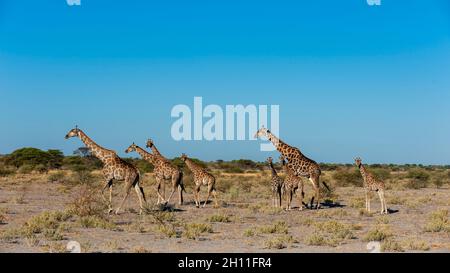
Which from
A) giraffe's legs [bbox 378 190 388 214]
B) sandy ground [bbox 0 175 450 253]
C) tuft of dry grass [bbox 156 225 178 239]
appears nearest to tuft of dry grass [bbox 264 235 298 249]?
sandy ground [bbox 0 175 450 253]

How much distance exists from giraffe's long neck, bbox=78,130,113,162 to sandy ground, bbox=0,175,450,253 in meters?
1.82

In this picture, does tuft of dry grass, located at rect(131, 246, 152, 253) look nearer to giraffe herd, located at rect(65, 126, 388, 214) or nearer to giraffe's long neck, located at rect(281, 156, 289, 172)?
giraffe herd, located at rect(65, 126, 388, 214)

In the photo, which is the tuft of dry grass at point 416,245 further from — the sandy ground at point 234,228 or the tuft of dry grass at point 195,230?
the tuft of dry grass at point 195,230

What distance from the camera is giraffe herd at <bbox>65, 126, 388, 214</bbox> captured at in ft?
54.9

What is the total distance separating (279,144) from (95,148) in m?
6.27

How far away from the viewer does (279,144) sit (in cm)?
2002

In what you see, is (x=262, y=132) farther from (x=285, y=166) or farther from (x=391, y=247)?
(x=391, y=247)

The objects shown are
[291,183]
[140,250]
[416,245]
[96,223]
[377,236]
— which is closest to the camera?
[140,250]

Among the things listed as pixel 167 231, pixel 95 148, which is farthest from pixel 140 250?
pixel 95 148

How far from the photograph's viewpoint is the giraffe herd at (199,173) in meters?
16.7

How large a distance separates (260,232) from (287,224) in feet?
5.82

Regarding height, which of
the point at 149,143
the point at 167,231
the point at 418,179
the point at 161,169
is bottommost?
the point at 418,179

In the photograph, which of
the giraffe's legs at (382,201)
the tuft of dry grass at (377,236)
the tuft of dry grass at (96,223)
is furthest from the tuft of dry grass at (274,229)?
the giraffe's legs at (382,201)
